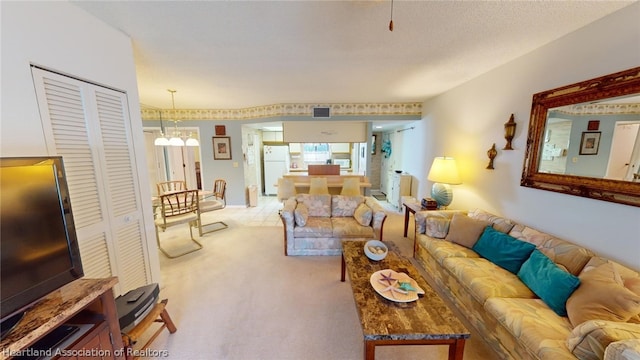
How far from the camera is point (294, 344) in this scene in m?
1.66

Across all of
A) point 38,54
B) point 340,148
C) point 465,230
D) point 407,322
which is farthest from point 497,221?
point 340,148

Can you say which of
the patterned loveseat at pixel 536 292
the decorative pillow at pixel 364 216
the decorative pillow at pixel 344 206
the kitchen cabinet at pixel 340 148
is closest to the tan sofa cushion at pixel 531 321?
the patterned loveseat at pixel 536 292

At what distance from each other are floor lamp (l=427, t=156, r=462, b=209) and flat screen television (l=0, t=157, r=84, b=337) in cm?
363

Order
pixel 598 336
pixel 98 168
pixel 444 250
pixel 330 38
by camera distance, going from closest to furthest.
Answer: pixel 598 336 < pixel 98 168 < pixel 330 38 < pixel 444 250

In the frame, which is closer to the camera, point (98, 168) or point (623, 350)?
point (623, 350)

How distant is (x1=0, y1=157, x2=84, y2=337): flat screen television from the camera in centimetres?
88

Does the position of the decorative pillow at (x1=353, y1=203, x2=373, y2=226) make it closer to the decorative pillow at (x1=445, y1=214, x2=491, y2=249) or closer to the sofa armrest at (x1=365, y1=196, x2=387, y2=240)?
the sofa armrest at (x1=365, y1=196, x2=387, y2=240)

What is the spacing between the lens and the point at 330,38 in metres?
1.92

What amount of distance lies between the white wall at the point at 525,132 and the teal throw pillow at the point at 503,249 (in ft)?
1.19

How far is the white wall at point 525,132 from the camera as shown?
154 centimetres

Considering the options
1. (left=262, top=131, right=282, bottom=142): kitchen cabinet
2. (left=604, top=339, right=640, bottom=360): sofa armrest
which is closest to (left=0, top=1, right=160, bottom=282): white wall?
(left=604, top=339, right=640, bottom=360): sofa armrest

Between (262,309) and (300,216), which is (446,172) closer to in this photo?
(300,216)

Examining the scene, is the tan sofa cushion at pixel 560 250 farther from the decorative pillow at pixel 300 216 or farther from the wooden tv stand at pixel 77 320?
the wooden tv stand at pixel 77 320

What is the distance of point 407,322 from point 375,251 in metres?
0.81
